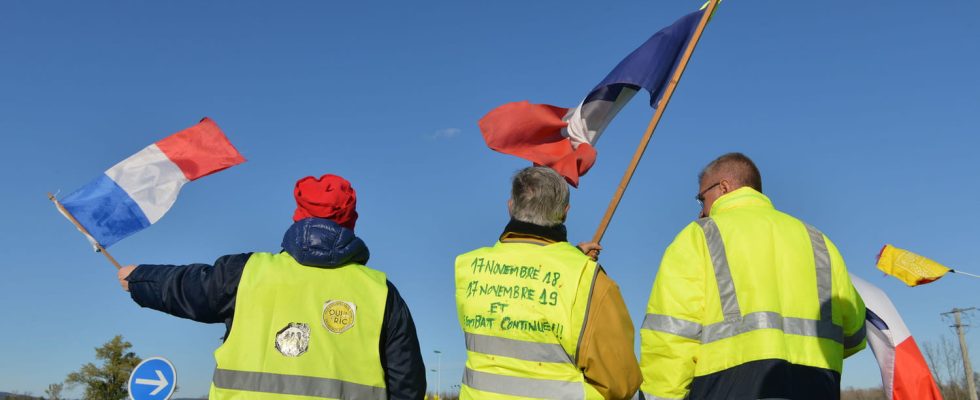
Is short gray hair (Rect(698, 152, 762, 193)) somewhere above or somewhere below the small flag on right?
below

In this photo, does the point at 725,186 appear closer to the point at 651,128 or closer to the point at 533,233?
the point at 533,233

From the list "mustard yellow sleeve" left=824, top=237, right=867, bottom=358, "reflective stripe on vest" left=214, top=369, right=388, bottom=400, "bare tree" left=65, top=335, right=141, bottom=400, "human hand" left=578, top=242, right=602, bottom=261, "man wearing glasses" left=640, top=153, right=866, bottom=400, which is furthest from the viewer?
"bare tree" left=65, top=335, right=141, bottom=400

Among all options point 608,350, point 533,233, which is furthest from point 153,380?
point 608,350

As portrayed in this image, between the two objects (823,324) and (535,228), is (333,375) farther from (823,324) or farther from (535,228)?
(823,324)

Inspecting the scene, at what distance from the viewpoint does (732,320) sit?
4230 mm

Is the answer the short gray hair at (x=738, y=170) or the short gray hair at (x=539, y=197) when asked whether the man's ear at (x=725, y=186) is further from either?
the short gray hair at (x=539, y=197)

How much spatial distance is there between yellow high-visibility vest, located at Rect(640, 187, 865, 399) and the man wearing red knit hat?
4.78ft

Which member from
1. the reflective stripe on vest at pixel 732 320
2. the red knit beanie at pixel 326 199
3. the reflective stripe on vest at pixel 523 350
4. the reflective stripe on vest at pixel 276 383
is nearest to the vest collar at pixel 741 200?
the reflective stripe on vest at pixel 732 320

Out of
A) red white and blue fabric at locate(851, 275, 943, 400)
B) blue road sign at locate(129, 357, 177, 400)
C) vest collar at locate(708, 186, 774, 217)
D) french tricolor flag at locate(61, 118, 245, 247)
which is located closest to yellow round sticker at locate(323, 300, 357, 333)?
vest collar at locate(708, 186, 774, 217)

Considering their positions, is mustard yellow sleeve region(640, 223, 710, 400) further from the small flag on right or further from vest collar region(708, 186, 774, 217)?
the small flag on right

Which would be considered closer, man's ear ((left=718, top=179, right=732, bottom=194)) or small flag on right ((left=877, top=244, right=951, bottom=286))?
man's ear ((left=718, top=179, right=732, bottom=194))

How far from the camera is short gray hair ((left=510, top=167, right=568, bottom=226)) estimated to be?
4.58 meters

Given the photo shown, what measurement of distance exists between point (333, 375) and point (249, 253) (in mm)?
861

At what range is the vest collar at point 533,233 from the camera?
4.52 meters
